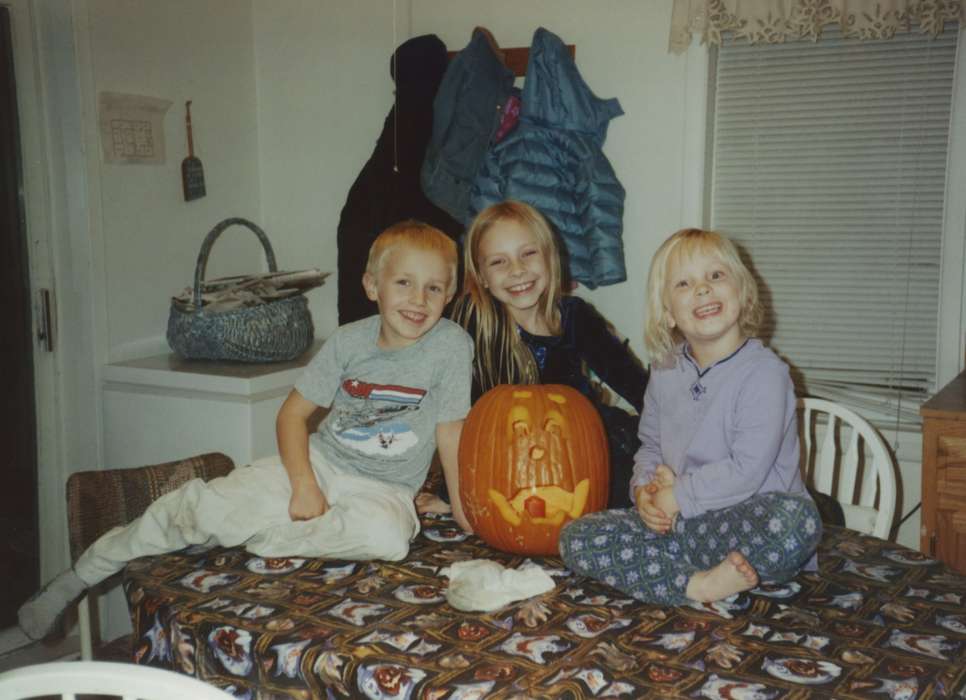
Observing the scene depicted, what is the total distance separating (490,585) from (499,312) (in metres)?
0.82

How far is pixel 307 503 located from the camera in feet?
5.36

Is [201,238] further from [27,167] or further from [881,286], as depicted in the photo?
[881,286]

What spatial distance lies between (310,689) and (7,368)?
1832 millimetres

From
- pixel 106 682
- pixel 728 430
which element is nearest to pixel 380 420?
pixel 728 430

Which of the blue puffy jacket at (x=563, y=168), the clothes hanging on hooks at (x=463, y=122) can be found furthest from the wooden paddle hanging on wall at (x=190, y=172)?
the blue puffy jacket at (x=563, y=168)

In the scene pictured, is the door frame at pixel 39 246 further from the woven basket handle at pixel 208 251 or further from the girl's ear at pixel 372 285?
the girl's ear at pixel 372 285

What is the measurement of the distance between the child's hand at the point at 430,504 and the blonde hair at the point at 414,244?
0.42 m

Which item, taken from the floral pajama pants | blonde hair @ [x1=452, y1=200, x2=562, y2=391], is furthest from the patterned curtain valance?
the floral pajama pants

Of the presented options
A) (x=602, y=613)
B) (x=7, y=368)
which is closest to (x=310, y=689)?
(x=602, y=613)

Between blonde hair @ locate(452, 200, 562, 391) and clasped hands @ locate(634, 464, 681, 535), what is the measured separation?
473 mm

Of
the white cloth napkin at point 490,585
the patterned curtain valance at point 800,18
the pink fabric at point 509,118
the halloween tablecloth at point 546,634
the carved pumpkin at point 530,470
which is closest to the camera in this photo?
the halloween tablecloth at point 546,634

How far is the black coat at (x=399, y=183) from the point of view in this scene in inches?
114

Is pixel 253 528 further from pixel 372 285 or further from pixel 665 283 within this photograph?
pixel 665 283

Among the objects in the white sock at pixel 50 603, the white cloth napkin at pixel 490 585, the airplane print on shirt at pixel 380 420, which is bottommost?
the white sock at pixel 50 603
